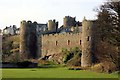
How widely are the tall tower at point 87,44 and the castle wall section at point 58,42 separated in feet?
24.4

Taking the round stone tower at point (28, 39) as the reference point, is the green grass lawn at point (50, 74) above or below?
below

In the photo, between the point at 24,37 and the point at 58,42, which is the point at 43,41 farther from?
the point at 58,42

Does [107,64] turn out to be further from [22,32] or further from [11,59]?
[22,32]

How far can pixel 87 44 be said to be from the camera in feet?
162

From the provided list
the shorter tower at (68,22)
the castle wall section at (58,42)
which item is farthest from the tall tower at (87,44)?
the shorter tower at (68,22)

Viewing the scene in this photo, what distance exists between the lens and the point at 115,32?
107 ft

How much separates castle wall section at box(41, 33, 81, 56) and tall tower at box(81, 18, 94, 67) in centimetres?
745

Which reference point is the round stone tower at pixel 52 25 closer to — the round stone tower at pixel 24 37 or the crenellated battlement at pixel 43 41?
the crenellated battlement at pixel 43 41

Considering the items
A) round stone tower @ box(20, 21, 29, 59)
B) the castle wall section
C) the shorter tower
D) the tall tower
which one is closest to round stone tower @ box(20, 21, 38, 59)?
round stone tower @ box(20, 21, 29, 59)

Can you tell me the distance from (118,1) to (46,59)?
31782 mm

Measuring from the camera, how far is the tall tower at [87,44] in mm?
48844

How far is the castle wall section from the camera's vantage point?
5862 centimetres

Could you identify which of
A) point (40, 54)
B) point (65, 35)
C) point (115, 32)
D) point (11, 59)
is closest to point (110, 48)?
point (115, 32)

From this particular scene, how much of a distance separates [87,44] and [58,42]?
13.6 meters
